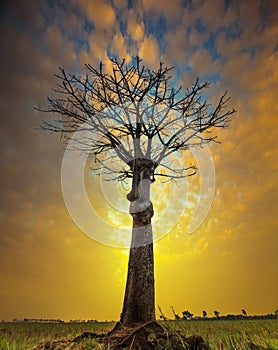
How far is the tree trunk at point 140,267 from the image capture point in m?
9.48

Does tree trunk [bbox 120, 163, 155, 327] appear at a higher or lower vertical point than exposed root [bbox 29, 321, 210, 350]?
higher

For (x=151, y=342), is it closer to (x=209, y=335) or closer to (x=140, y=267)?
(x=140, y=267)

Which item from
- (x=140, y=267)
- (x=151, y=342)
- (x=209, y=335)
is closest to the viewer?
(x=151, y=342)

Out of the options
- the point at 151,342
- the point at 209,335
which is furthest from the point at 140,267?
the point at 151,342

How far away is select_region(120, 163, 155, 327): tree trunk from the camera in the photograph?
31.1ft

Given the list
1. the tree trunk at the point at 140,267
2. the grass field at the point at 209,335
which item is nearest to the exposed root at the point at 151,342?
the grass field at the point at 209,335

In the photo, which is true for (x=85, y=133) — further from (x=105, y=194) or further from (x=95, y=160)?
(x=105, y=194)

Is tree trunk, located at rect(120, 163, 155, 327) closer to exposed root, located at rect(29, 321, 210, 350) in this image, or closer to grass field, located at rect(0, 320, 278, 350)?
grass field, located at rect(0, 320, 278, 350)

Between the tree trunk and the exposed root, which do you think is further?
the tree trunk

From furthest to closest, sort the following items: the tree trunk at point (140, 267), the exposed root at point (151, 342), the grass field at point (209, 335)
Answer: the tree trunk at point (140, 267)
the exposed root at point (151, 342)
the grass field at point (209, 335)

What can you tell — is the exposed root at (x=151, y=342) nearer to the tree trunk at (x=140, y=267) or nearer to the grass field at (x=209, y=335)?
the grass field at (x=209, y=335)

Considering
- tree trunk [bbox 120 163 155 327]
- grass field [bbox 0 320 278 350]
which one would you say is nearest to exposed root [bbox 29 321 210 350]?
grass field [bbox 0 320 278 350]

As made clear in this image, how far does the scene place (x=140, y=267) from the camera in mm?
10148

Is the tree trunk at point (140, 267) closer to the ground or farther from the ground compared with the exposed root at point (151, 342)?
farther from the ground
